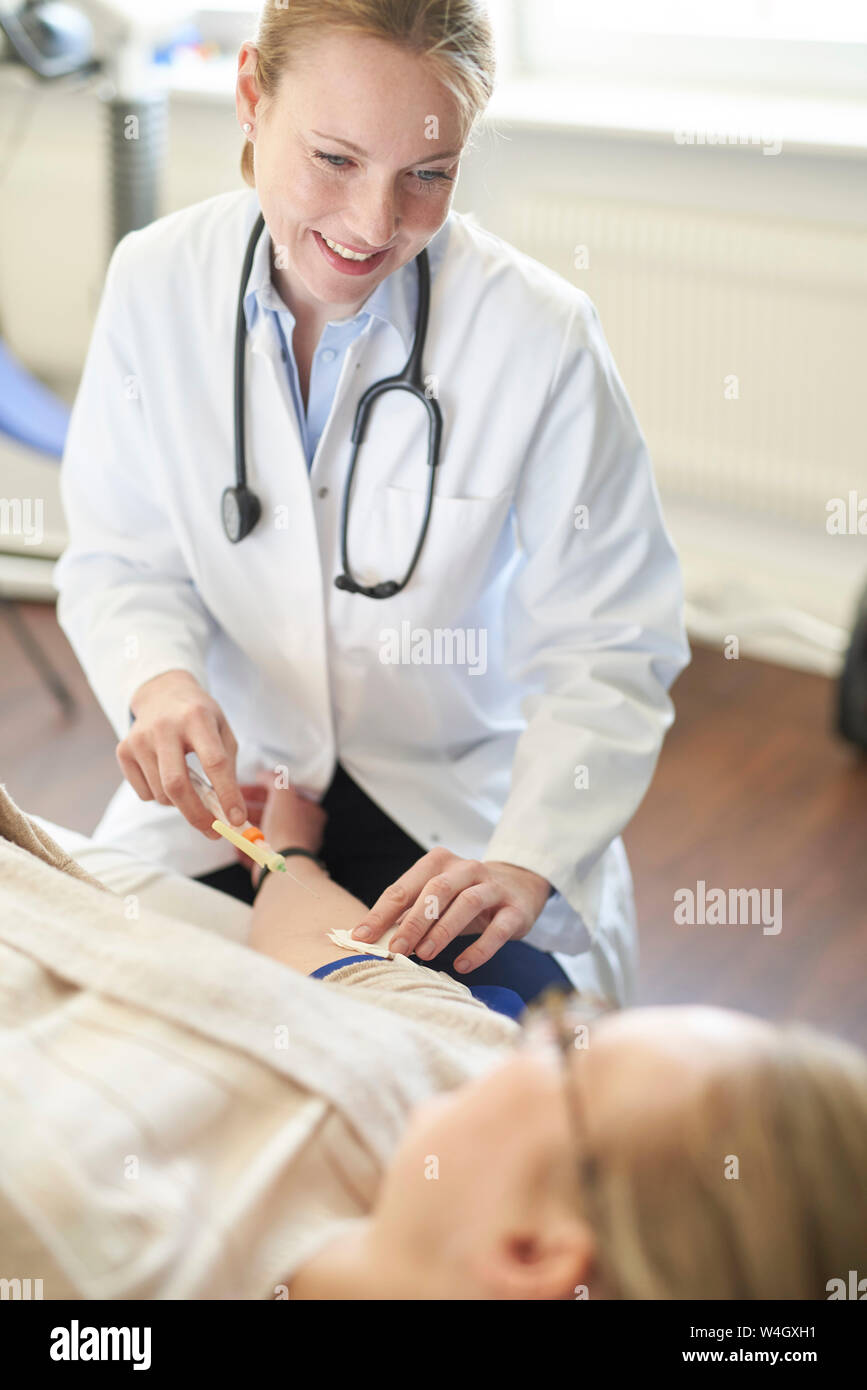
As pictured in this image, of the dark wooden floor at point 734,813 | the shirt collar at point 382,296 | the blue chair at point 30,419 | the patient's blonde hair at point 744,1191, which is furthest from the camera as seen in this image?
the blue chair at point 30,419

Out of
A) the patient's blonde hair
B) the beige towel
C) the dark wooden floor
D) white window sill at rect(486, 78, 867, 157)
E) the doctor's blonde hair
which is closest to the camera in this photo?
the patient's blonde hair

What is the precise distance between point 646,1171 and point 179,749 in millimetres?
659

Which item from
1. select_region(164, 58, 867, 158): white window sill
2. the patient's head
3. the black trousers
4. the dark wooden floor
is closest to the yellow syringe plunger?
the black trousers

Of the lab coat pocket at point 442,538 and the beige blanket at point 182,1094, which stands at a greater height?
the lab coat pocket at point 442,538

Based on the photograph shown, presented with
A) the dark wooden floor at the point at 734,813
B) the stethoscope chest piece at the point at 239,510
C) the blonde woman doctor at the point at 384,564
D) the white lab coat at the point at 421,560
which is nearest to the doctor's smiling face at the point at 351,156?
the blonde woman doctor at the point at 384,564

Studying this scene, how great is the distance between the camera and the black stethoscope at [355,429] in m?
1.25

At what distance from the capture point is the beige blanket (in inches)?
28.0

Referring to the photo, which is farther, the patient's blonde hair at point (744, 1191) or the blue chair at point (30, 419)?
the blue chair at point (30, 419)

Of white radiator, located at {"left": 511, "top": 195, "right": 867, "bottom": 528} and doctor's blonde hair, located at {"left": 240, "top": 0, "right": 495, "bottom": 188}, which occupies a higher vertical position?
doctor's blonde hair, located at {"left": 240, "top": 0, "right": 495, "bottom": 188}

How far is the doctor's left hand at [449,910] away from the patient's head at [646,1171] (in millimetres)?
317

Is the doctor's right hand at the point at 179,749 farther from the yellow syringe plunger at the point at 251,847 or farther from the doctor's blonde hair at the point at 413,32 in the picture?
the doctor's blonde hair at the point at 413,32

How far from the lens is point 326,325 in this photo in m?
1.26

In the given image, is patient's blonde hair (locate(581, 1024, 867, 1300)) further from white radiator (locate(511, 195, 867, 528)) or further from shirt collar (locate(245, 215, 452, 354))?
white radiator (locate(511, 195, 867, 528))
